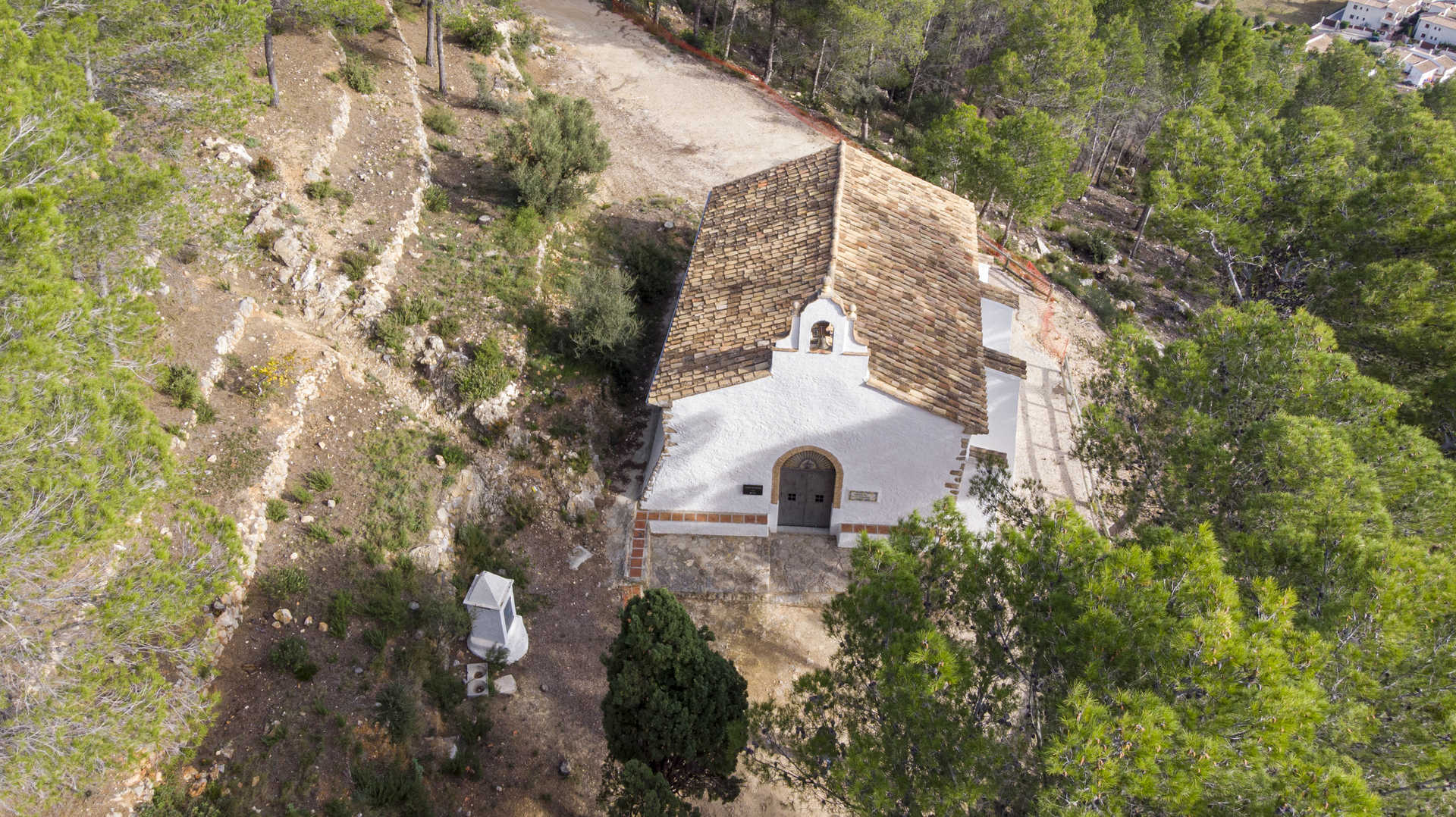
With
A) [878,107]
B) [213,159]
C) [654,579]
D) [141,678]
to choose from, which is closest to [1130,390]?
[654,579]

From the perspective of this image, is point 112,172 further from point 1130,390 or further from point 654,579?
point 1130,390

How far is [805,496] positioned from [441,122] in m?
18.8

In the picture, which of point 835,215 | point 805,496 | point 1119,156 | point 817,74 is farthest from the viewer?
point 1119,156

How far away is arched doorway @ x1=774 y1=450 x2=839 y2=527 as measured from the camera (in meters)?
19.7

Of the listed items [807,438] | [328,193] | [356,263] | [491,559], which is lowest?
[491,559]

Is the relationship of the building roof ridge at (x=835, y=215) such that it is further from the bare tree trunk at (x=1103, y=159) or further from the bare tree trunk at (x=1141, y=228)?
the bare tree trunk at (x=1103, y=159)

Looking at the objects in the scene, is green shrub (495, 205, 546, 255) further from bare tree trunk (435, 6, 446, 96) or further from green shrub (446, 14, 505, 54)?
green shrub (446, 14, 505, 54)

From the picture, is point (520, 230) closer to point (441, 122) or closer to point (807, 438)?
point (441, 122)

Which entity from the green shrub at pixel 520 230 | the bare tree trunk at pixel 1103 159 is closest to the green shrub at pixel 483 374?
the green shrub at pixel 520 230

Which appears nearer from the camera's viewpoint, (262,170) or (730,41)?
(262,170)

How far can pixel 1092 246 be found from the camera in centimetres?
3712

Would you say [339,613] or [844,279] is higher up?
[844,279]

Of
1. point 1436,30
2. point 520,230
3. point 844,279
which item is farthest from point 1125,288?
point 1436,30

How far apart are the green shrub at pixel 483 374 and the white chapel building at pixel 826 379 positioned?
467 centimetres
